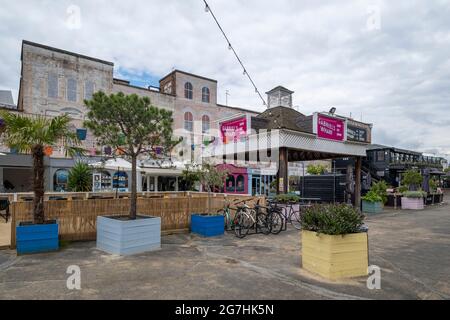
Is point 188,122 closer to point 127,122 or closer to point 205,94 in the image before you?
point 205,94

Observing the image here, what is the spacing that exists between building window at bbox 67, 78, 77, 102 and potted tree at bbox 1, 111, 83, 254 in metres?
14.2

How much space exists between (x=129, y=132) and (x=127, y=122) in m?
0.22

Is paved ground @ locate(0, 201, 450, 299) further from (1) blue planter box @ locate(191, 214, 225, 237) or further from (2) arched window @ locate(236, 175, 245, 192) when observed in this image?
(2) arched window @ locate(236, 175, 245, 192)

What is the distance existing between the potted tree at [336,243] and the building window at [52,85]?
61.4ft

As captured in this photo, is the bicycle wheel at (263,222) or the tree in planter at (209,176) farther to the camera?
the tree in planter at (209,176)

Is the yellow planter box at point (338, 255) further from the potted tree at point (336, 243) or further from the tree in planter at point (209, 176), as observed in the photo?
the tree in planter at point (209, 176)

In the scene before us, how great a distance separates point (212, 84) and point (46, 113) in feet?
43.6

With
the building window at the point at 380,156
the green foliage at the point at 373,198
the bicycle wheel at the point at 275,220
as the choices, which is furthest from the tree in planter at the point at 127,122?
the building window at the point at 380,156

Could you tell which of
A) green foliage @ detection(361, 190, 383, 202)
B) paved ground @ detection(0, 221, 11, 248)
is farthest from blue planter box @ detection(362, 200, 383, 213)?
paved ground @ detection(0, 221, 11, 248)

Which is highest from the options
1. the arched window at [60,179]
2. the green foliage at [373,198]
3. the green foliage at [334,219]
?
the arched window at [60,179]

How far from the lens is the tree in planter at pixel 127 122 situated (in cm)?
633

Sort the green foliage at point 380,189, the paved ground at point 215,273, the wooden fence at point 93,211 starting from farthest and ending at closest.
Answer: the green foliage at point 380,189 < the wooden fence at point 93,211 < the paved ground at point 215,273
